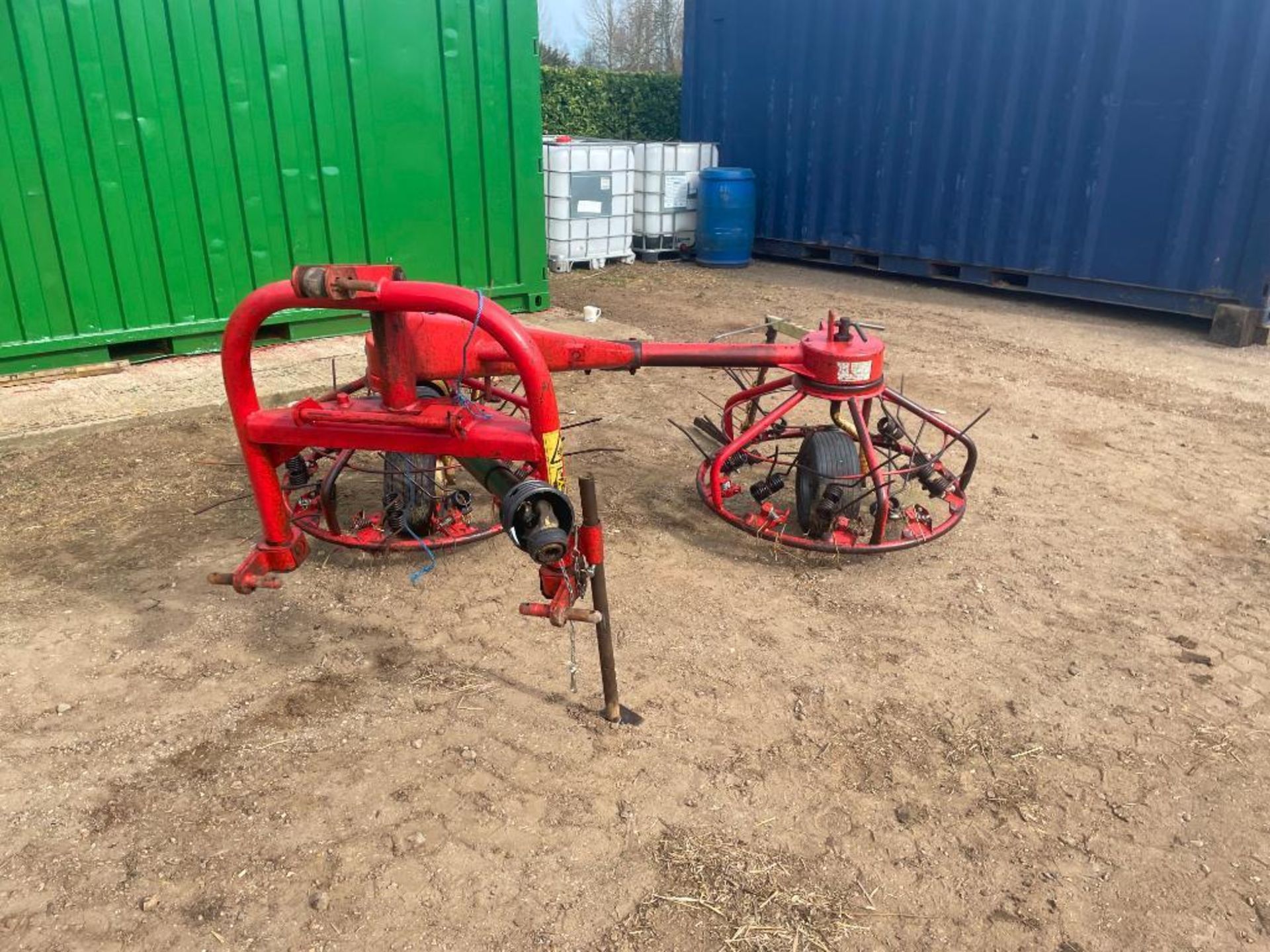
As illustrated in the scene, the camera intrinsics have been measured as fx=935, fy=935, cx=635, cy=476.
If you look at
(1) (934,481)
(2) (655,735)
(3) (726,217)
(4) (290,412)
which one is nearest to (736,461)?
(1) (934,481)

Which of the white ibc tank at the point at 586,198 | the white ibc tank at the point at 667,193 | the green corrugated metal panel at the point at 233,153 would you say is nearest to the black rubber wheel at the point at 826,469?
the green corrugated metal panel at the point at 233,153

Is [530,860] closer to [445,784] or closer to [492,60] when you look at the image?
[445,784]

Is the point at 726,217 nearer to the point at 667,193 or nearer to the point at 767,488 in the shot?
the point at 667,193

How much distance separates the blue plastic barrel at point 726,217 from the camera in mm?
10414

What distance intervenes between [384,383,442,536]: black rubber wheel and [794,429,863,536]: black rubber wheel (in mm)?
1488

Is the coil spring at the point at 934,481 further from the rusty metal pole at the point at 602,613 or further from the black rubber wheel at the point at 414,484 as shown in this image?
the black rubber wheel at the point at 414,484

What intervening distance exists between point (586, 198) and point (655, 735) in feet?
27.0

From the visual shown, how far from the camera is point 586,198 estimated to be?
10.0m

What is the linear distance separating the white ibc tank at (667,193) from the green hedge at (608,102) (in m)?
3.14

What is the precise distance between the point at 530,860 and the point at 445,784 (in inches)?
14.5

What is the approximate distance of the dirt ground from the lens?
216 cm

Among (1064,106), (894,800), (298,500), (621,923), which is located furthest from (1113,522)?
(1064,106)

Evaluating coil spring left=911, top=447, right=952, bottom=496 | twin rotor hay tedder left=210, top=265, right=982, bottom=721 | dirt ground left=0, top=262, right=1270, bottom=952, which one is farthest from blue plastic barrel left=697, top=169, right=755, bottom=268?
coil spring left=911, top=447, right=952, bottom=496

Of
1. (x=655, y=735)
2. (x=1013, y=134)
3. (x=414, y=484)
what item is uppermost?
(x=1013, y=134)
